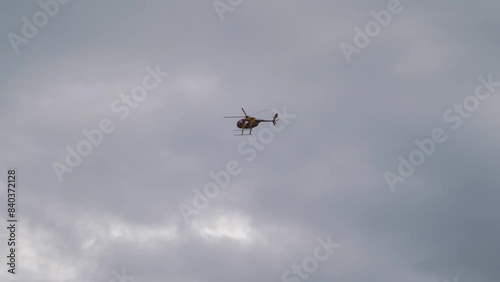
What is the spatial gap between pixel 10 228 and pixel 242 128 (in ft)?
265

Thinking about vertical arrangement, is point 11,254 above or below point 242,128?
below

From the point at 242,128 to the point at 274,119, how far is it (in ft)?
35.4

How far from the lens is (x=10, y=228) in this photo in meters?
115

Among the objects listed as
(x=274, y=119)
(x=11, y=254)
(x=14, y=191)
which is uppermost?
(x=274, y=119)

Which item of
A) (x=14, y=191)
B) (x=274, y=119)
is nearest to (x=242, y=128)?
(x=274, y=119)

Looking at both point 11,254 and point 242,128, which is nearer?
point 11,254

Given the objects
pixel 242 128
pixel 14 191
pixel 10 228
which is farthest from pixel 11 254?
pixel 242 128

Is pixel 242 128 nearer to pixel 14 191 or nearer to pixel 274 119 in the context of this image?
pixel 274 119

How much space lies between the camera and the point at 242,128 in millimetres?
175250

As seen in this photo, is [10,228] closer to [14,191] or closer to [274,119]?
[14,191]

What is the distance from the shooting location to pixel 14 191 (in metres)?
118

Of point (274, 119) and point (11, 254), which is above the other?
point (274, 119)

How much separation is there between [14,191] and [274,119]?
83839mm

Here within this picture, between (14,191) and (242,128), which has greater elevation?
(242,128)
